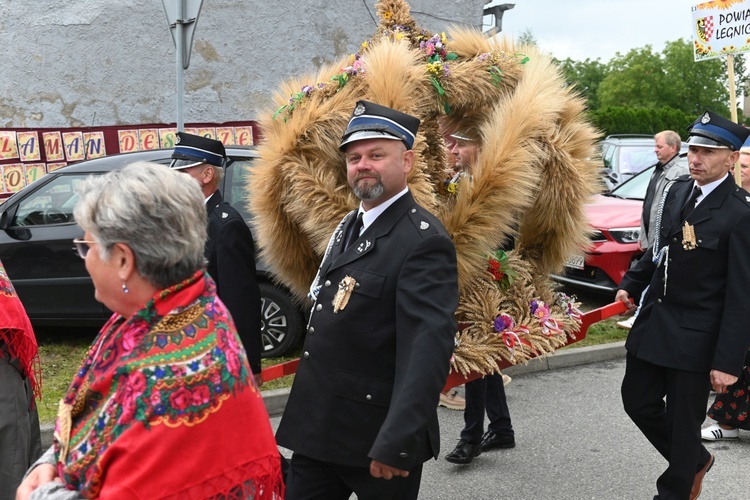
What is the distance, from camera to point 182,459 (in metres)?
1.83

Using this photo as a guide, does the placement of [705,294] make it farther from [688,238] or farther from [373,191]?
[373,191]

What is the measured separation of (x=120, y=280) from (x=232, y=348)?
31 centimetres

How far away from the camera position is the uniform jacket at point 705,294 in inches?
149

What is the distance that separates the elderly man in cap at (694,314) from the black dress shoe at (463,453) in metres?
1.08

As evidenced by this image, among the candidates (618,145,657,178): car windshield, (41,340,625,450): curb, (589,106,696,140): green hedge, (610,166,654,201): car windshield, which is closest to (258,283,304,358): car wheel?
(41,340,625,450): curb

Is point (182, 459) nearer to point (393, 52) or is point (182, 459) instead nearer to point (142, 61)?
point (393, 52)

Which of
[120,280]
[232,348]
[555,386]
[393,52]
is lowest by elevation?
[555,386]

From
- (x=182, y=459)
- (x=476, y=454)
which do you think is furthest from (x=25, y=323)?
(x=476, y=454)

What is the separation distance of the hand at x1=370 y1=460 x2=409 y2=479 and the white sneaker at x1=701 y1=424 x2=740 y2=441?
3656 millimetres

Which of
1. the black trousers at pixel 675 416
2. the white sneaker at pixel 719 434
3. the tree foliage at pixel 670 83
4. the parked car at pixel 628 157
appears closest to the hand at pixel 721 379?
the black trousers at pixel 675 416

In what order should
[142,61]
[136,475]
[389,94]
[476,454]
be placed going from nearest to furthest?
1. [136,475]
2. [389,94]
3. [476,454]
4. [142,61]

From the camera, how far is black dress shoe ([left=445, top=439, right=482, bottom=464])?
4.84 metres

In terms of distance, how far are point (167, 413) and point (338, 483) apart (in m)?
1.30

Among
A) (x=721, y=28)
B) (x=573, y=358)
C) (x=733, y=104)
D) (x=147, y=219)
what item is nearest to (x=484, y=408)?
(x=573, y=358)
